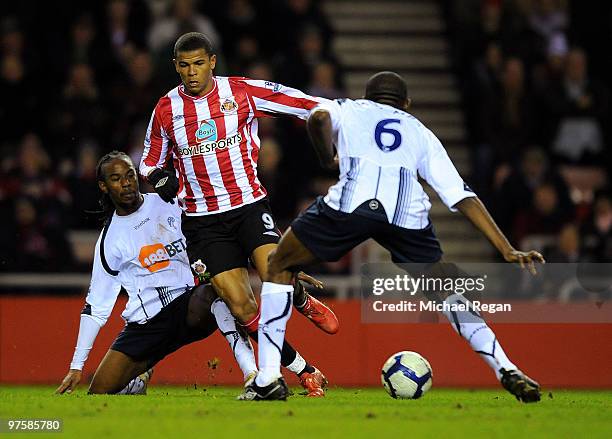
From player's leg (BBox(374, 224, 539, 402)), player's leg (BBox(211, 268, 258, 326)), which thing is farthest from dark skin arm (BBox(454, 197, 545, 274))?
player's leg (BBox(211, 268, 258, 326))

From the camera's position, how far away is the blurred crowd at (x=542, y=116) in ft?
43.3

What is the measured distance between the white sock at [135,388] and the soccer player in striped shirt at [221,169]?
3.88 feet

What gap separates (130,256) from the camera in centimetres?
920

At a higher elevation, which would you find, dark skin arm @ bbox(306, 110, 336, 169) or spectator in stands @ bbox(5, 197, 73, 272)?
dark skin arm @ bbox(306, 110, 336, 169)

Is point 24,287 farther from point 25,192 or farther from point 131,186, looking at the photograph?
point 131,186

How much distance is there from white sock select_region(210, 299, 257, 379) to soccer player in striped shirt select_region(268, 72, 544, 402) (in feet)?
3.96

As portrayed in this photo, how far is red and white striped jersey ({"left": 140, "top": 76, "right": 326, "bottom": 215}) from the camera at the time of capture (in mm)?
8711

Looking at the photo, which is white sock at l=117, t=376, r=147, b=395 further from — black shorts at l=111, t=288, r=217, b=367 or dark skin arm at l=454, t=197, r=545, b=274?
dark skin arm at l=454, t=197, r=545, b=274

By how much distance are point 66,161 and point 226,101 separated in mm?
4968

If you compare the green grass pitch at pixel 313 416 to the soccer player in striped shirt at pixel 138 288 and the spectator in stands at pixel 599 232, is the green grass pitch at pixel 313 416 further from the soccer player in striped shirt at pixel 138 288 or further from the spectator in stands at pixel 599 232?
the spectator in stands at pixel 599 232

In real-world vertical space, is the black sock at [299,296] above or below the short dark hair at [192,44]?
below

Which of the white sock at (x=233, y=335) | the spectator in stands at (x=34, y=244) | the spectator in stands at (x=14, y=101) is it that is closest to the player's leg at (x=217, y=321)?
the white sock at (x=233, y=335)

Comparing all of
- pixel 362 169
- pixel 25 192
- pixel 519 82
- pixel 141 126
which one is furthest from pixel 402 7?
pixel 362 169

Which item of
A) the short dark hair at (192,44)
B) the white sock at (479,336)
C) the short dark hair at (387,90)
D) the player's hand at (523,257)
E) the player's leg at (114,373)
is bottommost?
the player's leg at (114,373)
